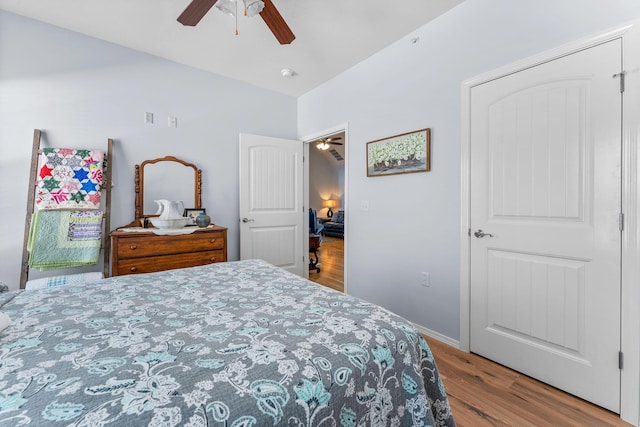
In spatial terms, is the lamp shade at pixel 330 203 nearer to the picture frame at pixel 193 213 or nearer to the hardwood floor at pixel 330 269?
the hardwood floor at pixel 330 269

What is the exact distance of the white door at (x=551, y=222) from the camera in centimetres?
152

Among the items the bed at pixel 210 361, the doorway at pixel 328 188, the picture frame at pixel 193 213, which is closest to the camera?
the bed at pixel 210 361

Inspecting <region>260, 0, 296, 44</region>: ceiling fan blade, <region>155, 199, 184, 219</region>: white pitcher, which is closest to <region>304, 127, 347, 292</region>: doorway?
<region>155, 199, 184, 219</region>: white pitcher

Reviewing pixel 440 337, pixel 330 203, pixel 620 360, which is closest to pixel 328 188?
pixel 330 203

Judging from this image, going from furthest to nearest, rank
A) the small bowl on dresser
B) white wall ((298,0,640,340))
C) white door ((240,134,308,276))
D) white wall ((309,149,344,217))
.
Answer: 1. white wall ((309,149,344,217))
2. white door ((240,134,308,276))
3. the small bowl on dresser
4. white wall ((298,0,640,340))

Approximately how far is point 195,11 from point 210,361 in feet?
6.41

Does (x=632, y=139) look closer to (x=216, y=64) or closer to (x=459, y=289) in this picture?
(x=459, y=289)

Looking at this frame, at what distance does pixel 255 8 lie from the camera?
168 cm

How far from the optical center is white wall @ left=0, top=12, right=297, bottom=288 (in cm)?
234

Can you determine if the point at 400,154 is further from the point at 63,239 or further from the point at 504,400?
the point at 63,239

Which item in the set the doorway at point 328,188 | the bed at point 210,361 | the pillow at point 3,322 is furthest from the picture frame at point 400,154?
the doorway at point 328,188

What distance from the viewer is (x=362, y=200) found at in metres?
3.03

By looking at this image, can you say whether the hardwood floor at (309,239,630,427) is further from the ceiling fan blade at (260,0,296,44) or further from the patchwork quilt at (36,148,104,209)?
the patchwork quilt at (36,148,104,209)

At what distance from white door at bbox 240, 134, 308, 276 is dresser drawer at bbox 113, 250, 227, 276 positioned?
63 centimetres
